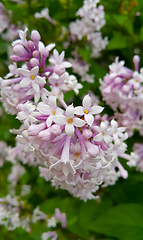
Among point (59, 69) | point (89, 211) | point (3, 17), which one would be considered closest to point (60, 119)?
point (59, 69)

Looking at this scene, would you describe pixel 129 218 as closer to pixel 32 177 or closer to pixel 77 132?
pixel 77 132

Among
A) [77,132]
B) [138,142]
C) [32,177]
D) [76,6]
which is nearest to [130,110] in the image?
[138,142]

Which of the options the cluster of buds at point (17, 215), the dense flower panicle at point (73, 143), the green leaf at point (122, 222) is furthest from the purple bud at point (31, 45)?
the cluster of buds at point (17, 215)

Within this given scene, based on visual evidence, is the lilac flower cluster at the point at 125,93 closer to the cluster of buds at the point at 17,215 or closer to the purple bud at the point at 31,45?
the purple bud at the point at 31,45

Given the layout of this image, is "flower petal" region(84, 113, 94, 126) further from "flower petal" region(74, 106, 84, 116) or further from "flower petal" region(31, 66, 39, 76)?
"flower petal" region(31, 66, 39, 76)

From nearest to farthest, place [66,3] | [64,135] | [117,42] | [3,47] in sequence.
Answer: [64,135], [66,3], [117,42], [3,47]

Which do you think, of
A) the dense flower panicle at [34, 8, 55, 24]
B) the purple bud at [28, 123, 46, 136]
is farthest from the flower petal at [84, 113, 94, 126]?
the dense flower panicle at [34, 8, 55, 24]

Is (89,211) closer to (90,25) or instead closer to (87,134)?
(87,134)
